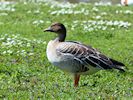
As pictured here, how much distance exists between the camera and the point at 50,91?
9.19 metres

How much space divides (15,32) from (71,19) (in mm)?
3927

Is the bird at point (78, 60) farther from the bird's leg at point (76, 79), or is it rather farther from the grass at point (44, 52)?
the grass at point (44, 52)

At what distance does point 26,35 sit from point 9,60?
4.69m

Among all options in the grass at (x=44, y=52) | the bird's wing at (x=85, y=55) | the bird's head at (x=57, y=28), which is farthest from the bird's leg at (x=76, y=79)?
the bird's head at (x=57, y=28)

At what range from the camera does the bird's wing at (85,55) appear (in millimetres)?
9367

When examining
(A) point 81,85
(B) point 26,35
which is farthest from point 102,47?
(A) point 81,85

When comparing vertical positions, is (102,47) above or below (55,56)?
below

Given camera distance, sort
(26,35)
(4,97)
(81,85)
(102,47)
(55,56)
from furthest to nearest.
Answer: (26,35) → (102,47) → (81,85) → (55,56) → (4,97)

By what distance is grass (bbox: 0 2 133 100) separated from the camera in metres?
9.28

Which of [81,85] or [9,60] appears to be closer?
[81,85]

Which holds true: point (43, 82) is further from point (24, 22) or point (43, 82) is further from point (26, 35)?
point (24, 22)

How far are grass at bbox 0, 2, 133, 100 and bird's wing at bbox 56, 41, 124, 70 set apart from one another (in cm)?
54

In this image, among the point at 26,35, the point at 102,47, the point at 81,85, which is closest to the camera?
the point at 81,85

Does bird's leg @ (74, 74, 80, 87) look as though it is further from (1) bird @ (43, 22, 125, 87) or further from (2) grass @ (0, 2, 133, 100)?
(2) grass @ (0, 2, 133, 100)
